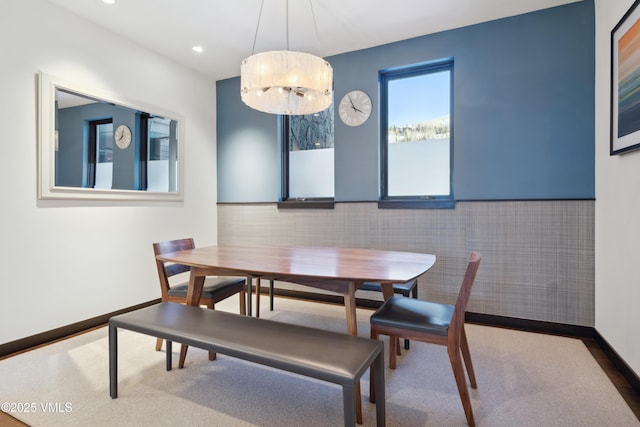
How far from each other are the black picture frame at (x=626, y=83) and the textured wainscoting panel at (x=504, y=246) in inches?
29.5

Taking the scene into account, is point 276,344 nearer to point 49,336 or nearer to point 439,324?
point 439,324

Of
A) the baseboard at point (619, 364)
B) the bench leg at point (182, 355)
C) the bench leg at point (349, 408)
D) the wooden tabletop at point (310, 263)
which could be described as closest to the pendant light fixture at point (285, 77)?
the wooden tabletop at point (310, 263)

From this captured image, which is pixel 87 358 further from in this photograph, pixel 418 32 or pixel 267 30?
pixel 418 32

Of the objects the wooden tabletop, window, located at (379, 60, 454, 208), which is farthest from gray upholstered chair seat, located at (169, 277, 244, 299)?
window, located at (379, 60, 454, 208)

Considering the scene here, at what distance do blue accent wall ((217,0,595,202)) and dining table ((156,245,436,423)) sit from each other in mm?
1269

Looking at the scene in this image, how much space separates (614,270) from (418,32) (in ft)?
8.09

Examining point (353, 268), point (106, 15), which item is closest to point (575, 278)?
point (353, 268)

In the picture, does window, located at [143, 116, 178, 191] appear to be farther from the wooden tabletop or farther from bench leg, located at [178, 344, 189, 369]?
bench leg, located at [178, 344, 189, 369]

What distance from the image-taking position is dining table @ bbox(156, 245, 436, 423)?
1.59 meters

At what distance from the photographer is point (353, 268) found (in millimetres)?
1721

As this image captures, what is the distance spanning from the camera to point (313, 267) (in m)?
1.77

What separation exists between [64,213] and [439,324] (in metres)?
2.90

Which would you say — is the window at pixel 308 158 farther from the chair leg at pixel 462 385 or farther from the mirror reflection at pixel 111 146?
the chair leg at pixel 462 385

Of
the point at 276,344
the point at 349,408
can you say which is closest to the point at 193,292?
the point at 276,344
